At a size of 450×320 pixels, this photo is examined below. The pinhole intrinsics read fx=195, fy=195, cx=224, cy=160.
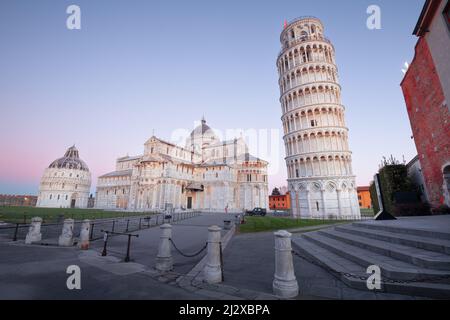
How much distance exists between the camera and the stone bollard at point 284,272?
436 cm

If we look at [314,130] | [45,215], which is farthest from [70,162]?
[314,130]

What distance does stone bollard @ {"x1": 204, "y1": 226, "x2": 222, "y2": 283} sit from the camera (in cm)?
531

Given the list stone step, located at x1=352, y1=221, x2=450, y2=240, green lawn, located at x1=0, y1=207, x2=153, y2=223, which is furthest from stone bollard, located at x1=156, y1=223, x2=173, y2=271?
green lawn, located at x1=0, y1=207, x2=153, y2=223

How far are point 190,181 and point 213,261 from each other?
54685 millimetres

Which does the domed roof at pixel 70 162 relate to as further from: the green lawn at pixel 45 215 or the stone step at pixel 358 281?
the stone step at pixel 358 281

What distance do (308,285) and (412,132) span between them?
2041cm

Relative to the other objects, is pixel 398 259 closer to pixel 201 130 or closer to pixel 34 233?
pixel 34 233

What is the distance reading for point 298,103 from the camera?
110 feet

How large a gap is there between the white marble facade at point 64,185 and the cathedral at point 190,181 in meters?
30.2

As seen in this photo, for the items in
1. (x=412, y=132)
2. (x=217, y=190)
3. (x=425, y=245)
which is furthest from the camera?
→ (x=217, y=190)

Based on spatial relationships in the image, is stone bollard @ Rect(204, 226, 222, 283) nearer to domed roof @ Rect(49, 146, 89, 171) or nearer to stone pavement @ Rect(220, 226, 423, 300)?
stone pavement @ Rect(220, 226, 423, 300)

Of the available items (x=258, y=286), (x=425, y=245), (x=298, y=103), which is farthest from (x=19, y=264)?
(x=298, y=103)

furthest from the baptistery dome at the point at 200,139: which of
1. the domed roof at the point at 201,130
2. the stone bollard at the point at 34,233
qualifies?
the stone bollard at the point at 34,233
